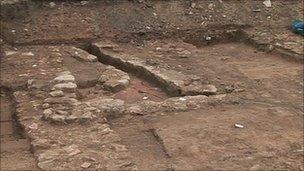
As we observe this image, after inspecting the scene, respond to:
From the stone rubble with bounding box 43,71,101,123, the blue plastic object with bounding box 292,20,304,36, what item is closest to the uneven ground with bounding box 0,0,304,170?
the stone rubble with bounding box 43,71,101,123

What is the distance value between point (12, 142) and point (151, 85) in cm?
194

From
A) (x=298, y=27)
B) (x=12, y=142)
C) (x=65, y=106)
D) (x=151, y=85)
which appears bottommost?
(x=12, y=142)

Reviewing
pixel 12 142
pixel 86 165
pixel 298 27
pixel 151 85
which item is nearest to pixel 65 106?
pixel 12 142

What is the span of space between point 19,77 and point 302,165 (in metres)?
3.27

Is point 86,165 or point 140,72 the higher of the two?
point 86,165

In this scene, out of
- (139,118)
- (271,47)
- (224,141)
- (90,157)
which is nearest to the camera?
(90,157)

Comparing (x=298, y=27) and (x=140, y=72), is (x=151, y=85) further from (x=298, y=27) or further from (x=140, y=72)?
(x=298, y=27)

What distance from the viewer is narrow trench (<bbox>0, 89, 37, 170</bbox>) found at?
161 inches

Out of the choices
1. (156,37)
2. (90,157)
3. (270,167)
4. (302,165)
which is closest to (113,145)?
(90,157)

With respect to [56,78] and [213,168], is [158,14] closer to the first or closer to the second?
[56,78]

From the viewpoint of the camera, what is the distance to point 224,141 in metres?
4.51

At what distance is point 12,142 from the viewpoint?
15.0ft

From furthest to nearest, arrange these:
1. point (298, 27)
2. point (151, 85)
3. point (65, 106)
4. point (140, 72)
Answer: point (298, 27) → point (140, 72) → point (151, 85) → point (65, 106)

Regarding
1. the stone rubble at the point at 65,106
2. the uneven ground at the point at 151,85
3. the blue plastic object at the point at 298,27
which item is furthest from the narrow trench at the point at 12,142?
the blue plastic object at the point at 298,27
